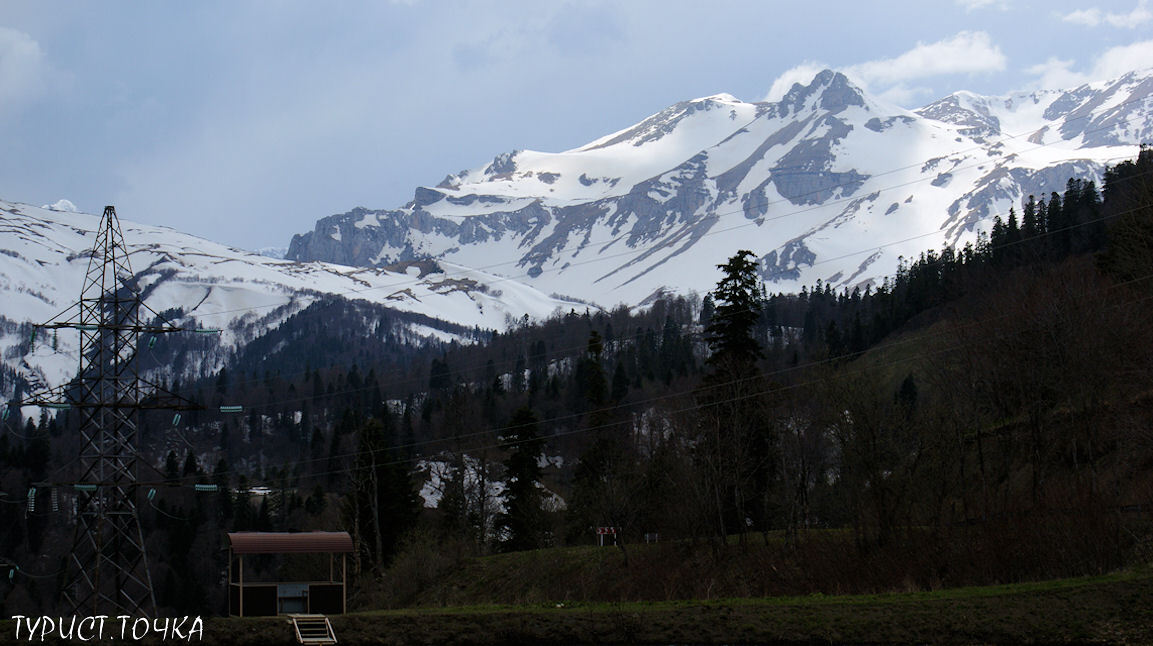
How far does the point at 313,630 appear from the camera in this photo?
33531mm

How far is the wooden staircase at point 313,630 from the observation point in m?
32.2

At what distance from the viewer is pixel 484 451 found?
80.1 metres

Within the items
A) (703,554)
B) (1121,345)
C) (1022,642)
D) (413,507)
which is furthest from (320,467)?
(1022,642)

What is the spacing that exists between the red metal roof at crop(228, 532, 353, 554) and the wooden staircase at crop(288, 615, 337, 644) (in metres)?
6.76

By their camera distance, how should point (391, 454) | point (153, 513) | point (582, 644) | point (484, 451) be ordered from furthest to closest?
point (153, 513), point (391, 454), point (484, 451), point (582, 644)

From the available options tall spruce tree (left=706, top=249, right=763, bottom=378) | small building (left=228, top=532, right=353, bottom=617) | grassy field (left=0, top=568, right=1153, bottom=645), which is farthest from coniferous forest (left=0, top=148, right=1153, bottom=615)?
small building (left=228, top=532, right=353, bottom=617)

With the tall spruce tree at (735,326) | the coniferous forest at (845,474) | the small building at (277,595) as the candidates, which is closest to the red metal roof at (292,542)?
the small building at (277,595)

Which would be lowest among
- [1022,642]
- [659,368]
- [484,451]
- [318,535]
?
[1022,642]

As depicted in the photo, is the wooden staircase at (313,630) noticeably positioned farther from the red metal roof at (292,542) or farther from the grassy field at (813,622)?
the red metal roof at (292,542)

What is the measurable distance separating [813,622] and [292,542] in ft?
66.5

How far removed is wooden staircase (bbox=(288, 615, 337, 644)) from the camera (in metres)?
32.2

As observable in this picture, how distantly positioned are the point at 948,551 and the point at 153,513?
106693mm

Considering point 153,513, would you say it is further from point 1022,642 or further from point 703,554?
point 1022,642

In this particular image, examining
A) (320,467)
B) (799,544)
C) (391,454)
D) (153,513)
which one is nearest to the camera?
(799,544)
